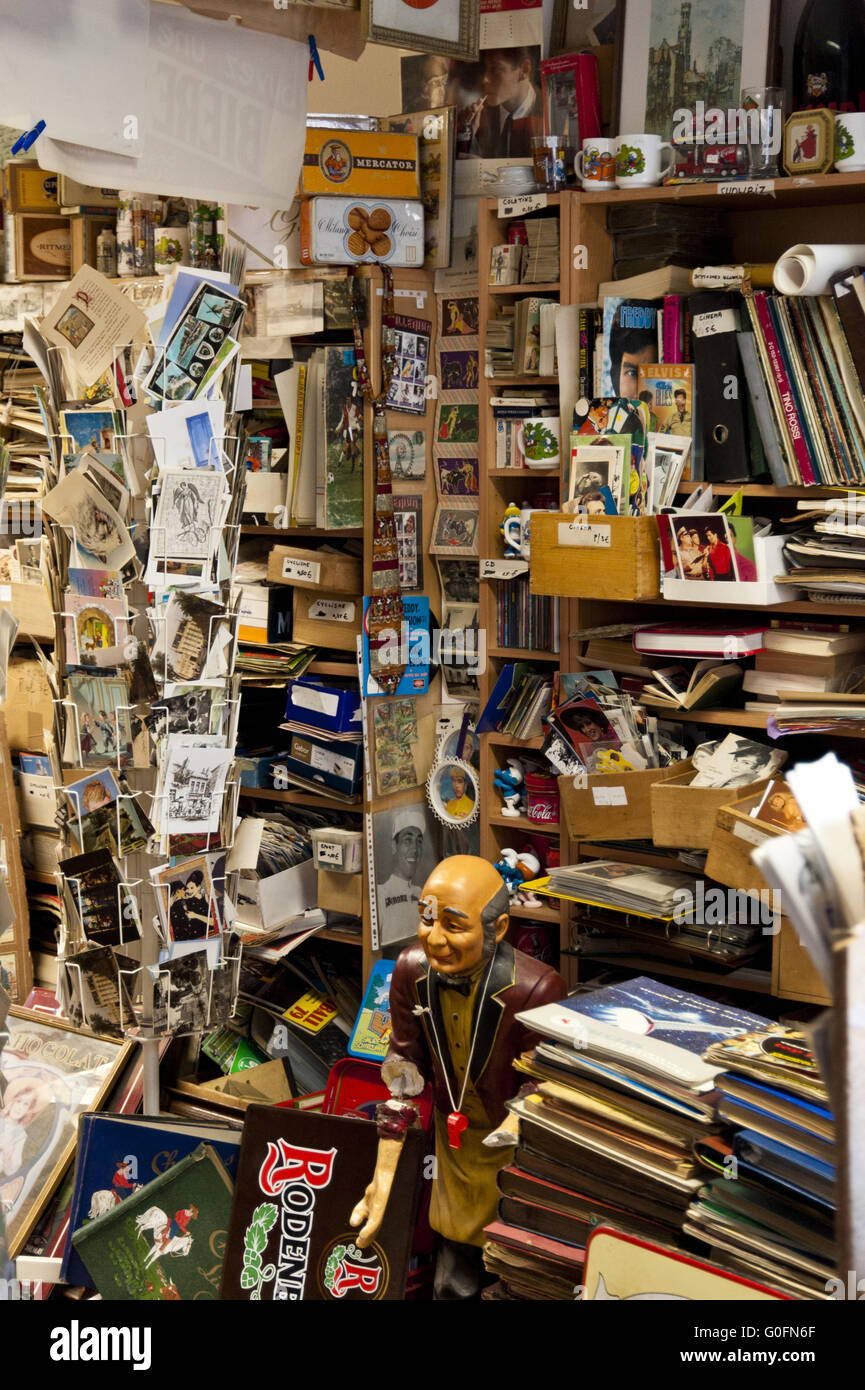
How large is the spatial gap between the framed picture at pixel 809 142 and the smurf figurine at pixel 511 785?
5.16ft

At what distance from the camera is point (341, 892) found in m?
3.93

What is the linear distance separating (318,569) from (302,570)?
0.05 metres

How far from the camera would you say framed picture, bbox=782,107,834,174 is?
2803 mm

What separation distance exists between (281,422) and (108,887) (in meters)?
1.66

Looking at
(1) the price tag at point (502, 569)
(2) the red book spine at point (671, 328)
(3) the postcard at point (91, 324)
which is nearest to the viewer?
(3) the postcard at point (91, 324)

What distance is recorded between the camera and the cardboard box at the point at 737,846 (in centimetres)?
268

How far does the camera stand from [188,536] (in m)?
2.84

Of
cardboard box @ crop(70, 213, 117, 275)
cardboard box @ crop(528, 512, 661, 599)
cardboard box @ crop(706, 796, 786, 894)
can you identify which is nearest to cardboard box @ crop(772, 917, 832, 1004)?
cardboard box @ crop(706, 796, 786, 894)

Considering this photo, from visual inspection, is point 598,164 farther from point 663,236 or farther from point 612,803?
point 612,803

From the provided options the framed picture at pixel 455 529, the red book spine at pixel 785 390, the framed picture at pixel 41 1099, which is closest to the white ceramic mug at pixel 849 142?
the red book spine at pixel 785 390

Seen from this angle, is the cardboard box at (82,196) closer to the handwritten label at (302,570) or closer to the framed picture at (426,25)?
the handwritten label at (302,570)

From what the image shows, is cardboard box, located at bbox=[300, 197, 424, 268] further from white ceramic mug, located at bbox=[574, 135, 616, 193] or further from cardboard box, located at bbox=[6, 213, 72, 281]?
cardboard box, located at bbox=[6, 213, 72, 281]

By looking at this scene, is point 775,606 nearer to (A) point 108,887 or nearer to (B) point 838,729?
(B) point 838,729
